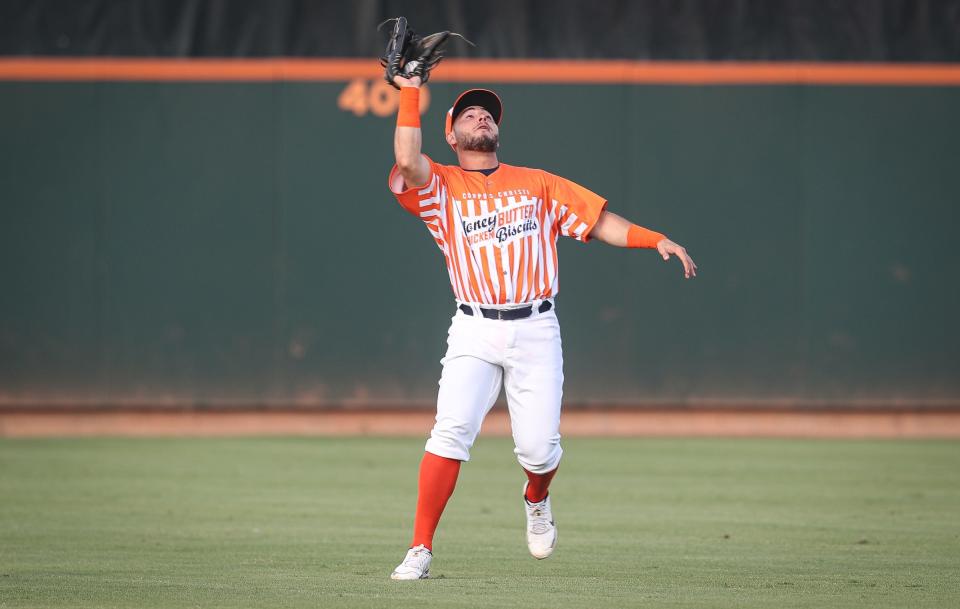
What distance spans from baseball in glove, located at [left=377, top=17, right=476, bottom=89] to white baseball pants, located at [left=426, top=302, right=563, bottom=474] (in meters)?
1.02

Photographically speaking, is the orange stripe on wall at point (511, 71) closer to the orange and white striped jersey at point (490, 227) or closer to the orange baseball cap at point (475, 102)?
the orange baseball cap at point (475, 102)

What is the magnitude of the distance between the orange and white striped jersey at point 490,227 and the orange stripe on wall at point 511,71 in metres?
6.14

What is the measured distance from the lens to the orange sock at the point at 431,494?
631cm

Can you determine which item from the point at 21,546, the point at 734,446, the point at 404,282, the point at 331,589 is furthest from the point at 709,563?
the point at 404,282

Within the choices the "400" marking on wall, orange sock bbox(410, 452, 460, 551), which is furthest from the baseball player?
the "400" marking on wall

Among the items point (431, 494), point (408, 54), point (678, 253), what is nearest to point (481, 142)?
point (408, 54)

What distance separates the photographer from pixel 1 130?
12.7m

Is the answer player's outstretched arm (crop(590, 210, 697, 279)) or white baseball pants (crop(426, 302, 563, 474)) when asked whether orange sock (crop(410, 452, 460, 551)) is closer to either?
white baseball pants (crop(426, 302, 563, 474))

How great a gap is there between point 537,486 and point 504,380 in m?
0.51

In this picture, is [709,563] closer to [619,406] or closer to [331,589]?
[331,589]

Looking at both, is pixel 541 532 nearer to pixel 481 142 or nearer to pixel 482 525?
pixel 482 525

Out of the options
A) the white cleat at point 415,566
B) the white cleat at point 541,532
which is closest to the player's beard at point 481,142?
the white cleat at point 541,532

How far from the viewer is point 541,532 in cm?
675

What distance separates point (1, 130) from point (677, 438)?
595 cm
